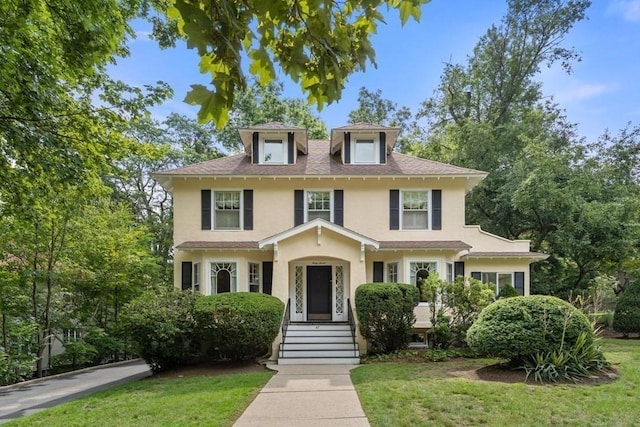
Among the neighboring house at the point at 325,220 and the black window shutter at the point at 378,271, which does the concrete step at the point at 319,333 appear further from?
the black window shutter at the point at 378,271

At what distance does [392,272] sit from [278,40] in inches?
512

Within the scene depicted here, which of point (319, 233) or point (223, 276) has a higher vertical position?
point (319, 233)

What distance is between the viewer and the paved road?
8.95 metres

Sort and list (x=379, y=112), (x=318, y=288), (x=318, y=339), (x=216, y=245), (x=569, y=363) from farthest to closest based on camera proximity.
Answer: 1. (x=379, y=112)
2. (x=318, y=288)
3. (x=216, y=245)
4. (x=318, y=339)
5. (x=569, y=363)

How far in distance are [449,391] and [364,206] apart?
8.58 metres

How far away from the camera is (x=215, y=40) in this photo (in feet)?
8.46

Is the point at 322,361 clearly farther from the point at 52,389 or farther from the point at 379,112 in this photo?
the point at 379,112

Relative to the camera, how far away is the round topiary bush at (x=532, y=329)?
30.4ft

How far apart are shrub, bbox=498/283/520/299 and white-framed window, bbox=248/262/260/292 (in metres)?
8.46

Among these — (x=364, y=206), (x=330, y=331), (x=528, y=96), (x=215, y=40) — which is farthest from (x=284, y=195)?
(x=528, y=96)

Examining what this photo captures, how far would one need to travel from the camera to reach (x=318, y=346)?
13.0 metres

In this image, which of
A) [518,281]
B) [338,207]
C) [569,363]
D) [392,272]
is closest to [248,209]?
[338,207]

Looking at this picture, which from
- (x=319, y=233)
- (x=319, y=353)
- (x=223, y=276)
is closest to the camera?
(x=319, y=353)

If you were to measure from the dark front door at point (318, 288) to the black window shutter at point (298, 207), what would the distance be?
170cm
